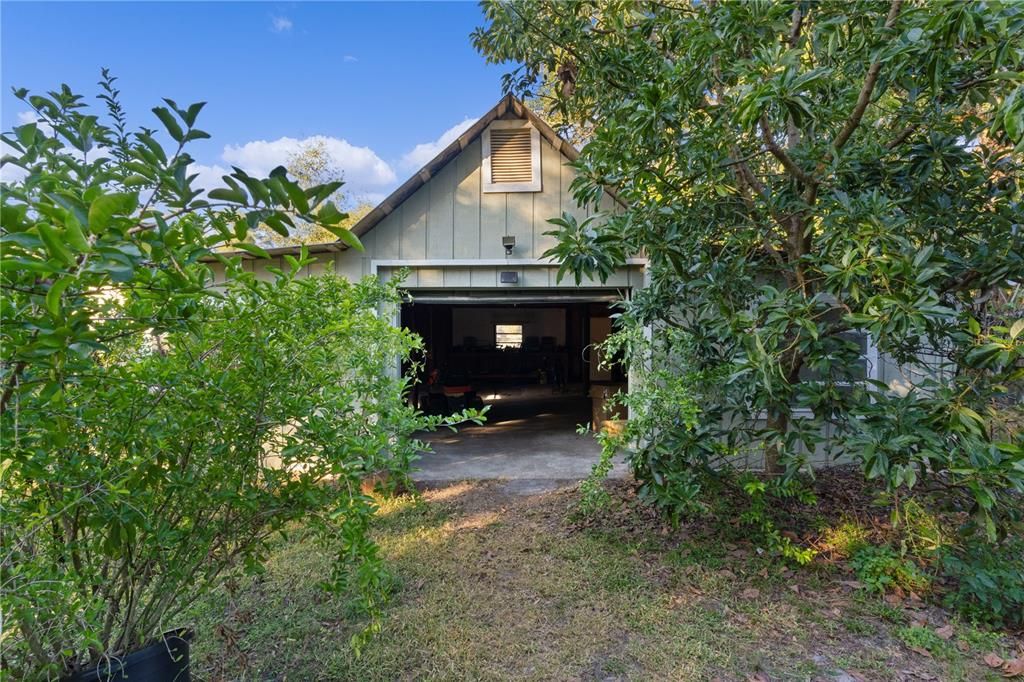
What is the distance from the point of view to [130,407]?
1.50 m

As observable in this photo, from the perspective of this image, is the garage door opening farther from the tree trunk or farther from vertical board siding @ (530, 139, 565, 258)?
the tree trunk

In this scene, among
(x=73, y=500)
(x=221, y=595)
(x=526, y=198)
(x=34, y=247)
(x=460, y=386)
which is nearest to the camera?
(x=34, y=247)

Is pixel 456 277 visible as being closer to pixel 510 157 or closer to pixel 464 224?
pixel 464 224

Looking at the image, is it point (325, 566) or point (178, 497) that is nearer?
point (178, 497)

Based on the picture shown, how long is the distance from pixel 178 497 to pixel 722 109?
3.57 metres

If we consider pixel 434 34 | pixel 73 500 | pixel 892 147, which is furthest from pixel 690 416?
pixel 434 34

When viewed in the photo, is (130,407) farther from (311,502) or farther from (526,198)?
(526,198)

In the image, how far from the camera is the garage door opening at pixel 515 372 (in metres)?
7.43

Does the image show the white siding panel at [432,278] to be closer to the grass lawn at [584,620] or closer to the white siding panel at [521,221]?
the white siding panel at [521,221]

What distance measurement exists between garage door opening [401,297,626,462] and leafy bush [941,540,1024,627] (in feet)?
9.47

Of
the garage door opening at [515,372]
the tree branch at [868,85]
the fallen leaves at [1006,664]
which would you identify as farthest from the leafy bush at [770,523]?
the tree branch at [868,85]

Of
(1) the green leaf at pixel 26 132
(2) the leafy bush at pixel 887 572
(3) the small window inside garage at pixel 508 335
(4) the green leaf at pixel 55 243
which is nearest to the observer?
(4) the green leaf at pixel 55 243

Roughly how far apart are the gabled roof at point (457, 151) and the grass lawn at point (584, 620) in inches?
135

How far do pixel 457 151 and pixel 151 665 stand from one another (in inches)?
205
